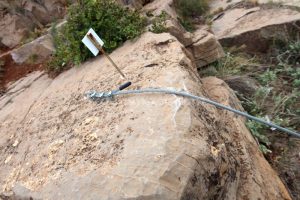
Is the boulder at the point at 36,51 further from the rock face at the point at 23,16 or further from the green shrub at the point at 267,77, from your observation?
the green shrub at the point at 267,77

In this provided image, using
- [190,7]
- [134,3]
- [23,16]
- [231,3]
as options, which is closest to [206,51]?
[134,3]

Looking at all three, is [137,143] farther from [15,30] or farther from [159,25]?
[15,30]

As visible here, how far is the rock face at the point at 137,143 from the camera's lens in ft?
8.21

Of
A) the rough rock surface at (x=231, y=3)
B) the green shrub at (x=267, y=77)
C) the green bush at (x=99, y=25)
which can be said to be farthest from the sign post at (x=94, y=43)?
the rough rock surface at (x=231, y=3)

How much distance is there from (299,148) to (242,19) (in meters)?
3.01

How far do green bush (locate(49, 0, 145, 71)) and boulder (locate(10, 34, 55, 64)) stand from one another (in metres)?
1.78

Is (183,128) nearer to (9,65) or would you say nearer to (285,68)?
(285,68)

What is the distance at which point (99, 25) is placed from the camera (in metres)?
4.48

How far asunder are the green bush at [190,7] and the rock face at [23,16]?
2.57 metres

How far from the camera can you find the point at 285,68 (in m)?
5.05

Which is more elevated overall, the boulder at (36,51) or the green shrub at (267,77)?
the boulder at (36,51)

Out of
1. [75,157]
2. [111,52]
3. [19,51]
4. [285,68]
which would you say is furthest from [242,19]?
[75,157]

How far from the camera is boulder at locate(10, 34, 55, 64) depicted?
21.3 ft

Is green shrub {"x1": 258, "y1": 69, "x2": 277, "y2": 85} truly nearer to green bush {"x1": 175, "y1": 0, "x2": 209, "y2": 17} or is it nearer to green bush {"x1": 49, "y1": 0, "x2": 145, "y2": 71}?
green bush {"x1": 49, "y1": 0, "x2": 145, "y2": 71}
